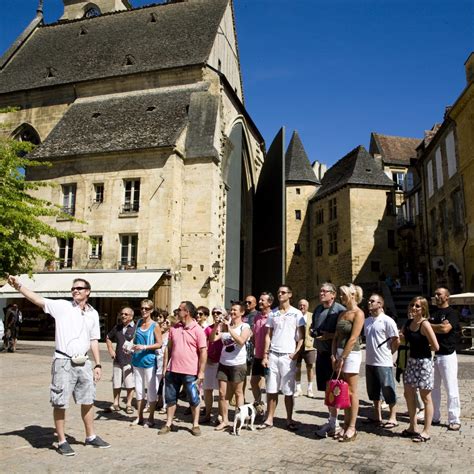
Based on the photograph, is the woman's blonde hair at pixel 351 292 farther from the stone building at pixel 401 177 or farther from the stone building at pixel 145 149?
the stone building at pixel 401 177

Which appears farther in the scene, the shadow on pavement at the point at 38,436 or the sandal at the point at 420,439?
the sandal at the point at 420,439

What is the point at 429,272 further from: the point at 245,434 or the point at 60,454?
the point at 60,454

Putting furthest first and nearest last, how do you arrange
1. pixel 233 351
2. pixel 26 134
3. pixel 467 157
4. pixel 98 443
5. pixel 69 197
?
pixel 26 134 → pixel 69 197 → pixel 467 157 → pixel 233 351 → pixel 98 443

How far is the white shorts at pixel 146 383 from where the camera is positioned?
18.3 feet

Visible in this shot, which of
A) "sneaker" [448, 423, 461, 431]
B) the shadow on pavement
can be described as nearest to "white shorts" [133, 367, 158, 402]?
the shadow on pavement

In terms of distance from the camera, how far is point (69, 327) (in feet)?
14.5

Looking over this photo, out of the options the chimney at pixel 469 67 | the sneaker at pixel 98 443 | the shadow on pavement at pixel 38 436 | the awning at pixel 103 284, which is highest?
the chimney at pixel 469 67

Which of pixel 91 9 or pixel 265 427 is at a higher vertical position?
pixel 91 9

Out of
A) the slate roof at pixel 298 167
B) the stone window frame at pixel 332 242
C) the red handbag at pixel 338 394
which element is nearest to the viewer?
the red handbag at pixel 338 394

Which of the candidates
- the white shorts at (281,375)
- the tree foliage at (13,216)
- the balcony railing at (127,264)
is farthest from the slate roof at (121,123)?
the white shorts at (281,375)

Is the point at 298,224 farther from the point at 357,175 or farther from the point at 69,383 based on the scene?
the point at 69,383

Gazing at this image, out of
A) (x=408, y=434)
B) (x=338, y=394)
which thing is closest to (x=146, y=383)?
(x=338, y=394)

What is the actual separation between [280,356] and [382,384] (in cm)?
122

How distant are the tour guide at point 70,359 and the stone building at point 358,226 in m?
27.0
